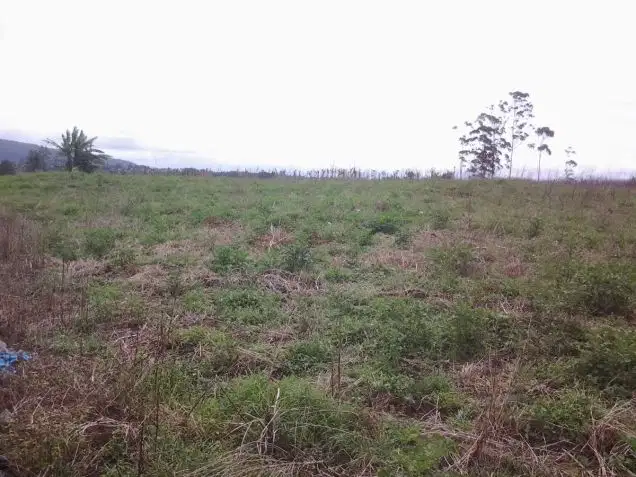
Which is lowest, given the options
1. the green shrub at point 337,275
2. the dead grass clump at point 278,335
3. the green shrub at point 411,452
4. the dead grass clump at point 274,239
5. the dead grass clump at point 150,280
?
the green shrub at point 411,452

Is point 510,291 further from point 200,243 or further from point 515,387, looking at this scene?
point 200,243

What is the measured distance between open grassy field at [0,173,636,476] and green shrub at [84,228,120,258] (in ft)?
0.13

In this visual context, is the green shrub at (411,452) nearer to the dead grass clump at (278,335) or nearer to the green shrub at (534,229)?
the dead grass clump at (278,335)

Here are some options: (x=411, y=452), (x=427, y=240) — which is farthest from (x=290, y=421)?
(x=427, y=240)

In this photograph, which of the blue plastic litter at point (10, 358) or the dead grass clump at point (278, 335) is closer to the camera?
the blue plastic litter at point (10, 358)

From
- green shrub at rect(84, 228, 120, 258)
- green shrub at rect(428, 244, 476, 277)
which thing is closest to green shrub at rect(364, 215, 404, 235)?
green shrub at rect(428, 244, 476, 277)

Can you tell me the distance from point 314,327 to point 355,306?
733 millimetres

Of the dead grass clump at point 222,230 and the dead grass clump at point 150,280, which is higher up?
the dead grass clump at point 222,230

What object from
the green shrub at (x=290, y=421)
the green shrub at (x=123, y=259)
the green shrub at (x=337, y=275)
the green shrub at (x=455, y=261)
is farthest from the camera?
the green shrub at (x=123, y=259)

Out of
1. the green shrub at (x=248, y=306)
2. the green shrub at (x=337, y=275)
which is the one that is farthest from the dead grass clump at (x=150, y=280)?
the green shrub at (x=337, y=275)

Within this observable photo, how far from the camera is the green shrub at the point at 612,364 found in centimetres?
299

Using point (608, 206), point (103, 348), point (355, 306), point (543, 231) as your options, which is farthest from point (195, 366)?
point (608, 206)

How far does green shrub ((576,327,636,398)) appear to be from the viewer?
9.80 feet

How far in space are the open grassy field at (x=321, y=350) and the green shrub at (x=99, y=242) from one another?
0.13 feet
